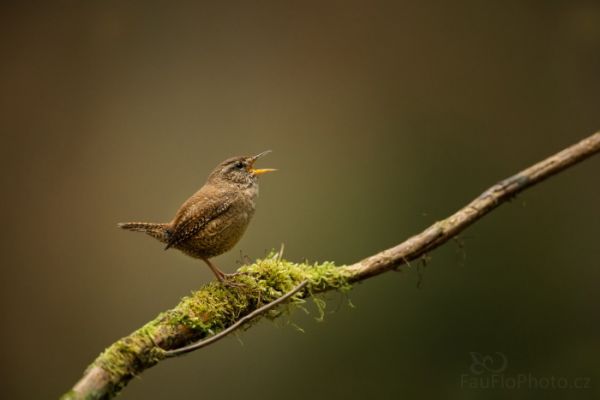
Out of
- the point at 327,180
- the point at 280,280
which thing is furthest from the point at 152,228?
the point at 327,180

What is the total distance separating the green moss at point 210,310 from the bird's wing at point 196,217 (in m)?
0.32

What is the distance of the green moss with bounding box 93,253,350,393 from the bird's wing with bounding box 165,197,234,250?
1.05ft

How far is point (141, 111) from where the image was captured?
3691 mm

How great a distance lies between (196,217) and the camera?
113 inches

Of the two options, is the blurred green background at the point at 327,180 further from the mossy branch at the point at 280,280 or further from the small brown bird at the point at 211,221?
the mossy branch at the point at 280,280

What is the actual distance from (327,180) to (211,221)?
1.33m

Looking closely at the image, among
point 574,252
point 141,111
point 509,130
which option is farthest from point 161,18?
point 574,252

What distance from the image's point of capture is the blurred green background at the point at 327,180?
3555 millimetres

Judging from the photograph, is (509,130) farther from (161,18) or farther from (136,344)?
(136,344)

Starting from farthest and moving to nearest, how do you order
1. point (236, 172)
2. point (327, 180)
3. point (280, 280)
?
point (327, 180) < point (236, 172) < point (280, 280)

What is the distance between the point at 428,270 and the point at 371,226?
21.9 inches

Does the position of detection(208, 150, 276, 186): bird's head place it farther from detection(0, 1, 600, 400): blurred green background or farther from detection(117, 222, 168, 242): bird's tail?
detection(0, 1, 600, 400): blurred green background

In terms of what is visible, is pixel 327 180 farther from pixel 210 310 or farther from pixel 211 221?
pixel 210 310

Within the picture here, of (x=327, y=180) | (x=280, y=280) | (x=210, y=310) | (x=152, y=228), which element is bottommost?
(x=210, y=310)
